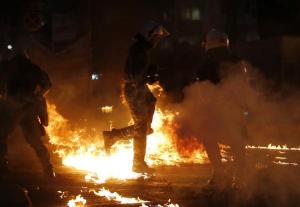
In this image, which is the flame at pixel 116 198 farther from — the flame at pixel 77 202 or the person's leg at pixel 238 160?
the person's leg at pixel 238 160

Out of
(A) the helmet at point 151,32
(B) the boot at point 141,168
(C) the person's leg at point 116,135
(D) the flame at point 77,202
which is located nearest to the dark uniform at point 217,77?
(A) the helmet at point 151,32

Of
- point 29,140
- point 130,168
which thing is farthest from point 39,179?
point 130,168

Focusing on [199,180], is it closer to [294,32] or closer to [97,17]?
[294,32]

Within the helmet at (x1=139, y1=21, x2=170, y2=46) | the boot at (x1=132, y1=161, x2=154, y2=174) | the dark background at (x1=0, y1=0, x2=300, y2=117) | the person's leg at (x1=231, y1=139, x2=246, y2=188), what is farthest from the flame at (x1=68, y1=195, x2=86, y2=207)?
the dark background at (x1=0, y1=0, x2=300, y2=117)

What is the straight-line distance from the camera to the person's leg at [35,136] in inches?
324

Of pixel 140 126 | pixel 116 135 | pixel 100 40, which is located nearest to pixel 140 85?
pixel 140 126

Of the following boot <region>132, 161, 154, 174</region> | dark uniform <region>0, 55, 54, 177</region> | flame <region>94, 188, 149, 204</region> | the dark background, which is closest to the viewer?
flame <region>94, 188, 149, 204</region>

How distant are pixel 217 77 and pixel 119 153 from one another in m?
3.23

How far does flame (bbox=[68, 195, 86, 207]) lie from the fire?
1.55 metres

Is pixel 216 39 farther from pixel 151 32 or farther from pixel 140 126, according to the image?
pixel 140 126

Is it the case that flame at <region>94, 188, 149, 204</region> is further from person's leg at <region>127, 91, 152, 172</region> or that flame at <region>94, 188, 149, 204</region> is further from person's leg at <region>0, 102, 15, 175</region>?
person's leg at <region>0, 102, 15, 175</region>

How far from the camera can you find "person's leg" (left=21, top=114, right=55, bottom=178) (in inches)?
324

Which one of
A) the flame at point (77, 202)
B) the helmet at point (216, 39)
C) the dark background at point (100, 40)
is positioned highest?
the dark background at point (100, 40)

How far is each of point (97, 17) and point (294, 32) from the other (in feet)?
37.9
